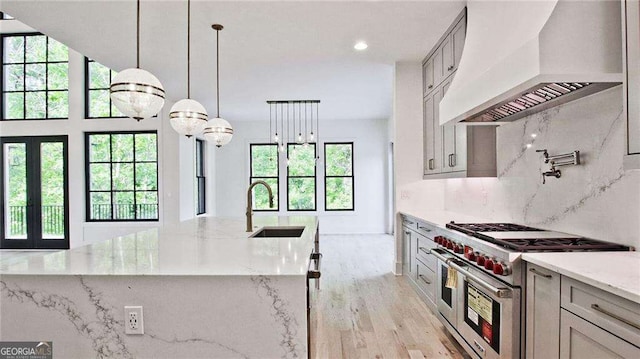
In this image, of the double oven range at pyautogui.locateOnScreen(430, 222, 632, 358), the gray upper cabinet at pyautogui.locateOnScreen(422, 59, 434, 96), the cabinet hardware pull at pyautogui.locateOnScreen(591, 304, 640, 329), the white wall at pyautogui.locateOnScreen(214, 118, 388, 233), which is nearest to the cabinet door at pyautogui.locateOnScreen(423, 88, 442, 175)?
the gray upper cabinet at pyautogui.locateOnScreen(422, 59, 434, 96)

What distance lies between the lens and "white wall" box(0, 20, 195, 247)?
675cm

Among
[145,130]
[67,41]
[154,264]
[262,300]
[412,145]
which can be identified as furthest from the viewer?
[145,130]

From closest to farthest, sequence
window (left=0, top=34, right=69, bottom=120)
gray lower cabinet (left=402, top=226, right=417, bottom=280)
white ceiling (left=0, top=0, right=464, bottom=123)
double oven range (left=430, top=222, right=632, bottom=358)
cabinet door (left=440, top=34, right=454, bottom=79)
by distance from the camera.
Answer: double oven range (left=430, top=222, right=632, bottom=358) < white ceiling (left=0, top=0, right=464, bottom=123) < cabinet door (left=440, top=34, right=454, bottom=79) < gray lower cabinet (left=402, top=226, right=417, bottom=280) < window (left=0, top=34, right=69, bottom=120)

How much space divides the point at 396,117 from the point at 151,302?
3699 millimetres

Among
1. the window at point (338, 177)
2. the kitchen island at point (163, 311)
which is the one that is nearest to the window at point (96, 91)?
the window at point (338, 177)

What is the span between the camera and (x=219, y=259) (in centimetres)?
161

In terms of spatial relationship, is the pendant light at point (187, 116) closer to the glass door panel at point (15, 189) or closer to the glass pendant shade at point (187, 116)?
the glass pendant shade at point (187, 116)

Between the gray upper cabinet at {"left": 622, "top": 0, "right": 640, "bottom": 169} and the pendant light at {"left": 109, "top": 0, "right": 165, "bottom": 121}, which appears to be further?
the pendant light at {"left": 109, "top": 0, "right": 165, "bottom": 121}

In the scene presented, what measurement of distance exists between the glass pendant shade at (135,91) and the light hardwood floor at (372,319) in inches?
74.2

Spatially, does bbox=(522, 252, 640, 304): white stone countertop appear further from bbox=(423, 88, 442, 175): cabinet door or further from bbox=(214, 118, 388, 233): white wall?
bbox=(214, 118, 388, 233): white wall

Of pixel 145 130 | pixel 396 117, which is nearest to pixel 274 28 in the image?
pixel 396 117

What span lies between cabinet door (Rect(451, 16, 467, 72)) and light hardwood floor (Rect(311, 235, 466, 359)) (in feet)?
7.69

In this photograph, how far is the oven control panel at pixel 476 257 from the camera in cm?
188

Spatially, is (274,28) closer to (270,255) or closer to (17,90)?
(270,255)
